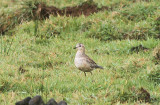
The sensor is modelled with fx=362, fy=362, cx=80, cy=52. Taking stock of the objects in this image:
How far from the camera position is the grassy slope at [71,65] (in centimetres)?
648

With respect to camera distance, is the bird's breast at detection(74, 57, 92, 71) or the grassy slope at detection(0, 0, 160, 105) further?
the bird's breast at detection(74, 57, 92, 71)

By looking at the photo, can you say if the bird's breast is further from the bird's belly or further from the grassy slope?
the grassy slope

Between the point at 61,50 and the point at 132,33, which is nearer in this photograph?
the point at 61,50

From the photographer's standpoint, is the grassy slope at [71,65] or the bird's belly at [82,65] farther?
the bird's belly at [82,65]

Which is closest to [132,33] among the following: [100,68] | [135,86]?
[100,68]

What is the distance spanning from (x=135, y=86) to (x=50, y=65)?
2539 millimetres

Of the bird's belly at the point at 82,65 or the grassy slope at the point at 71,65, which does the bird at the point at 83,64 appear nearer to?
the bird's belly at the point at 82,65

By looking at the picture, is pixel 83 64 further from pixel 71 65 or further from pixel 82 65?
pixel 71 65

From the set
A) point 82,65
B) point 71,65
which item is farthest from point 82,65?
point 71,65

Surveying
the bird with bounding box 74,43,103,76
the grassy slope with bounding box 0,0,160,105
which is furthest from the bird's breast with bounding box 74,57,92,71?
the grassy slope with bounding box 0,0,160,105

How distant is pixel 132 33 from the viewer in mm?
11031

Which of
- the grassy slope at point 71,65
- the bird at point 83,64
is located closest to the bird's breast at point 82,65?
the bird at point 83,64

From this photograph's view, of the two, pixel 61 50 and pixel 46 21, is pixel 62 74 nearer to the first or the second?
pixel 61 50

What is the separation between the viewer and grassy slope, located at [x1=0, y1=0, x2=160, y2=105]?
21.2 feet
